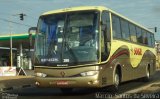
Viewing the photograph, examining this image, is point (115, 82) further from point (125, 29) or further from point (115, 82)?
point (125, 29)

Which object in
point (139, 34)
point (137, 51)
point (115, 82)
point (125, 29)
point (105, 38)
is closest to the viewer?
point (105, 38)

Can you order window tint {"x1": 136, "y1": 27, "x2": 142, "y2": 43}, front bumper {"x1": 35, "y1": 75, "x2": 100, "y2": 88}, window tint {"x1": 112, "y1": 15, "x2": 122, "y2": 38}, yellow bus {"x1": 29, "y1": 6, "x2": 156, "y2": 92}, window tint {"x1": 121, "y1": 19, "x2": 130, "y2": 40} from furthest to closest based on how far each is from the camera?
1. window tint {"x1": 136, "y1": 27, "x2": 142, "y2": 43}
2. window tint {"x1": 121, "y1": 19, "x2": 130, "y2": 40}
3. window tint {"x1": 112, "y1": 15, "x2": 122, "y2": 38}
4. yellow bus {"x1": 29, "y1": 6, "x2": 156, "y2": 92}
5. front bumper {"x1": 35, "y1": 75, "x2": 100, "y2": 88}

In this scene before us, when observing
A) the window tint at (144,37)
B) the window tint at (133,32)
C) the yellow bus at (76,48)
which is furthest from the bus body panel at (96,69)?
the window tint at (144,37)

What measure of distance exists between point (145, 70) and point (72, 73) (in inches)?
404

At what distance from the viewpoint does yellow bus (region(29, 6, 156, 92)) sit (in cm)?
1563

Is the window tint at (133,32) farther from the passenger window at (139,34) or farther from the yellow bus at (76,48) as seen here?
the yellow bus at (76,48)

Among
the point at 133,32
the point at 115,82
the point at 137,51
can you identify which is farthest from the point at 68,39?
the point at 137,51

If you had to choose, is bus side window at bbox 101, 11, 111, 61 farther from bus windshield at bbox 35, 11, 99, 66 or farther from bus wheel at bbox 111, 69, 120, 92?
bus wheel at bbox 111, 69, 120, 92

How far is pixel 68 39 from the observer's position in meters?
16.0

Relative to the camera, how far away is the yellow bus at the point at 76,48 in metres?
15.6

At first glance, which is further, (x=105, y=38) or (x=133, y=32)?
(x=133, y=32)

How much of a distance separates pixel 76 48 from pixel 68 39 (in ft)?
1.68

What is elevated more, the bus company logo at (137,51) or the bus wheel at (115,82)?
the bus company logo at (137,51)

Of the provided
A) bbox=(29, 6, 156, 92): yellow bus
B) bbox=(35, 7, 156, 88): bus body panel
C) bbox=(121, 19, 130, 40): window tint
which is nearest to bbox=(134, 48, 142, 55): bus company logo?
bbox=(35, 7, 156, 88): bus body panel
